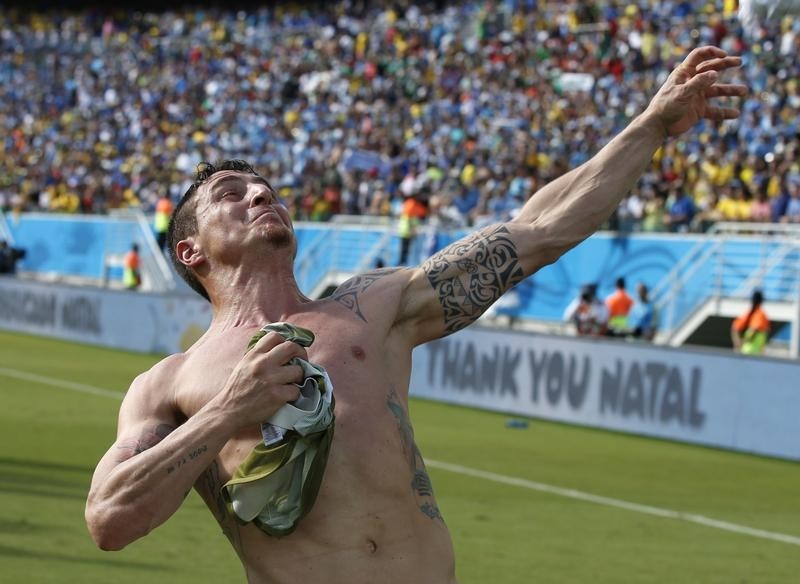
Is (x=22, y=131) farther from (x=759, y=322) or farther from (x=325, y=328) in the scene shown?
(x=325, y=328)

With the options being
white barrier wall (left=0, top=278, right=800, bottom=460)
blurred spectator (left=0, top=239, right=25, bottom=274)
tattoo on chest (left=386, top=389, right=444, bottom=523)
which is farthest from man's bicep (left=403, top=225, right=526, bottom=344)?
blurred spectator (left=0, top=239, right=25, bottom=274)

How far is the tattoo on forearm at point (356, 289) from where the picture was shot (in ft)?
13.3

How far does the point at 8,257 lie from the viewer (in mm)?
34969

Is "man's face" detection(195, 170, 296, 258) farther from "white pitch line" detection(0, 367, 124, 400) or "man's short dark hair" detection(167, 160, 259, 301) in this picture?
"white pitch line" detection(0, 367, 124, 400)

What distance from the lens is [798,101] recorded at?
74.7 feet

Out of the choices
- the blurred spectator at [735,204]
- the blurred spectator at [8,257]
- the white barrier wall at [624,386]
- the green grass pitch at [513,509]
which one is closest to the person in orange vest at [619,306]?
the blurred spectator at [735,204]

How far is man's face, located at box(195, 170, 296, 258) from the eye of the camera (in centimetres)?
392

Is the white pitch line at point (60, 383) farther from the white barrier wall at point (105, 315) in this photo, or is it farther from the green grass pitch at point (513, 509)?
the white barrier wall at point (105, 315)

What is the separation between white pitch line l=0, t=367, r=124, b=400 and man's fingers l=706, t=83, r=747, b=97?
44.0 ft

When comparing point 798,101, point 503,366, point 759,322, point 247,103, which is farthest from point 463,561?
point 247,103

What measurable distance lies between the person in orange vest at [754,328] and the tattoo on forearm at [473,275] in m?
13.8

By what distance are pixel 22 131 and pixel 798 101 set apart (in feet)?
91.2

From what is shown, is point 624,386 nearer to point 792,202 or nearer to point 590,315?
point 590,315

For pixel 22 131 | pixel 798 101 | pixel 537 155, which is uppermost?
pixel 798 101
